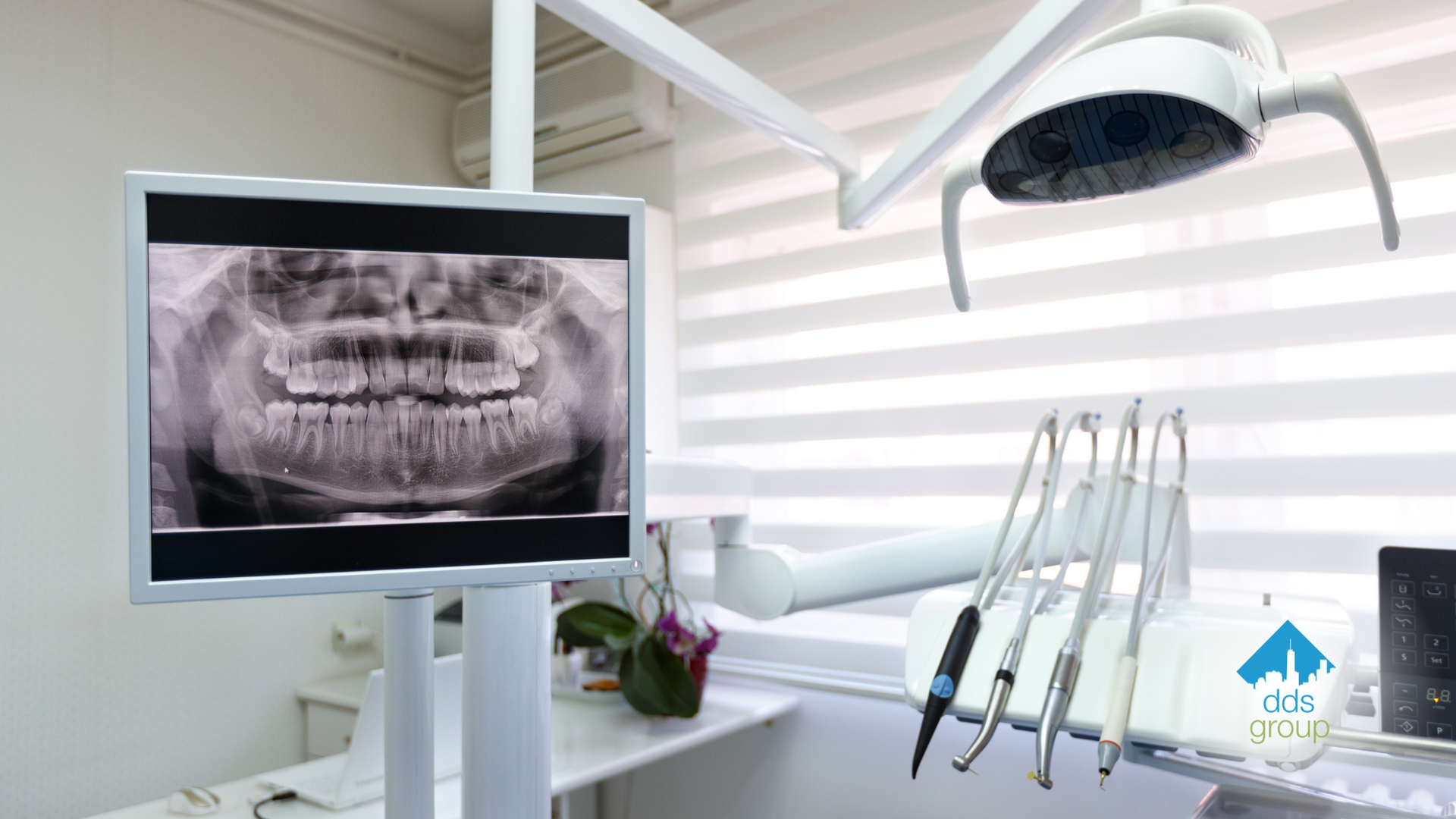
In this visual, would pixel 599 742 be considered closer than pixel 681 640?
Yes

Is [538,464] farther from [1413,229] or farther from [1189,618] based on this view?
[1413,229]

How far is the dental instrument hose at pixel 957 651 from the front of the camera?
2.77 feet

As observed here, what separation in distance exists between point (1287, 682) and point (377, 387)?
829 millimetres

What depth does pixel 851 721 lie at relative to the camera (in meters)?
1.88

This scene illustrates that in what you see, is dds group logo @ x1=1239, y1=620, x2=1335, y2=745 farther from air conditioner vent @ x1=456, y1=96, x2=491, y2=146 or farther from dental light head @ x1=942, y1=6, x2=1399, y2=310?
air conditioner vent @ x1=456, y1=96, x2=491, y2=146

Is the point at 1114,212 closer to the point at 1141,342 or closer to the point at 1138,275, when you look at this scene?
the point at 1138,275

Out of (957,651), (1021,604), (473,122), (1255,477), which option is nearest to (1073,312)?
(1255,477)

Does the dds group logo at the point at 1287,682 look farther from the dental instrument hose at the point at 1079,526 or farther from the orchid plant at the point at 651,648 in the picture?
the orchid plant at the point at 651,648

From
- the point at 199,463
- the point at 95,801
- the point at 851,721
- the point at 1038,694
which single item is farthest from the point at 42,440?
the point at 1038,694

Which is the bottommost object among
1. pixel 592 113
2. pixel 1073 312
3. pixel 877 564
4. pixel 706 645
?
pixel 706 645

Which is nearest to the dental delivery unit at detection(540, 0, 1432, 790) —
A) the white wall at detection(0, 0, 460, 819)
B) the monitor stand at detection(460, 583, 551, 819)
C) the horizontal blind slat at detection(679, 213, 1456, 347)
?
the monitor stand at detection(460, 583, 551, 819)

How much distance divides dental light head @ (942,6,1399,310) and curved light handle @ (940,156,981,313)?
0.03 m

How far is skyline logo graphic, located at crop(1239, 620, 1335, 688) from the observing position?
2.58 ft

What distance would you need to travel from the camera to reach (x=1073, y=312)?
169 cm
